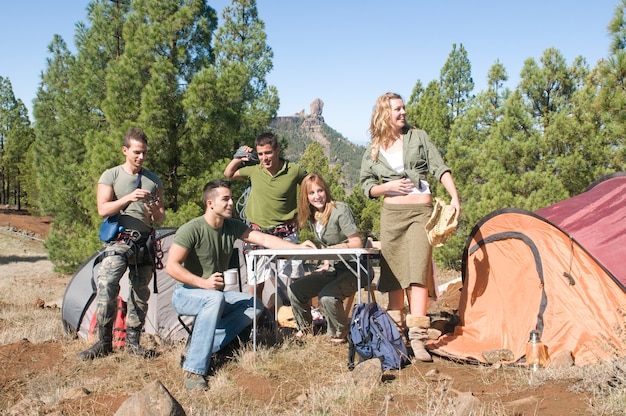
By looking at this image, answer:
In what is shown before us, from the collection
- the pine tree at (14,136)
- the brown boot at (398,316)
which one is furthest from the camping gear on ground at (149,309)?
the pine tree at (14,136)

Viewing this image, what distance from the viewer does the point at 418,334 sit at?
4602mm

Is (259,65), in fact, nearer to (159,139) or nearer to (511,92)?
(159,139)

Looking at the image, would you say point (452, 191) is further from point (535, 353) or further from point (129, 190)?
Result: point (129, 190)

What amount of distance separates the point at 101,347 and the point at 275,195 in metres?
2.05

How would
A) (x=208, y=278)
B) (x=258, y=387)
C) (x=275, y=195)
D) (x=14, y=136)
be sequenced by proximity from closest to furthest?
(x=258, y=387) < (x=208, y=278) < (x=275, y=195) < (x=14, y=136)

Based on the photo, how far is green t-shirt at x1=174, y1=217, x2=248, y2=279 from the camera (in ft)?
14.8

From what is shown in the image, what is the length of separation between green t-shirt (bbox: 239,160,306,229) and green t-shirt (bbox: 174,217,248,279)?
878 mm

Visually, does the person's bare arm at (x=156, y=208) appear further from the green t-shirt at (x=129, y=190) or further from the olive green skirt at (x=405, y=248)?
the olive green skirt at (x=405, y=248)

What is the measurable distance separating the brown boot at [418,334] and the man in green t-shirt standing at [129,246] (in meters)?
2.24

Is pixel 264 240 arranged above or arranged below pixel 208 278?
above

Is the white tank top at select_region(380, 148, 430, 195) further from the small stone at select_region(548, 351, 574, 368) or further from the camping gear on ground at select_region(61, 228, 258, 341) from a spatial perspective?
the camping gear on ground at select_region(61, 228, 258, 341)

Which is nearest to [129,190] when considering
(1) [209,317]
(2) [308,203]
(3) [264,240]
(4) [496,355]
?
(3) [264,240]

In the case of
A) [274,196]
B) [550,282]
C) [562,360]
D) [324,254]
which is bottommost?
[562,360]

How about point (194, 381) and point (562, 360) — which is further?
point (562, 360)
